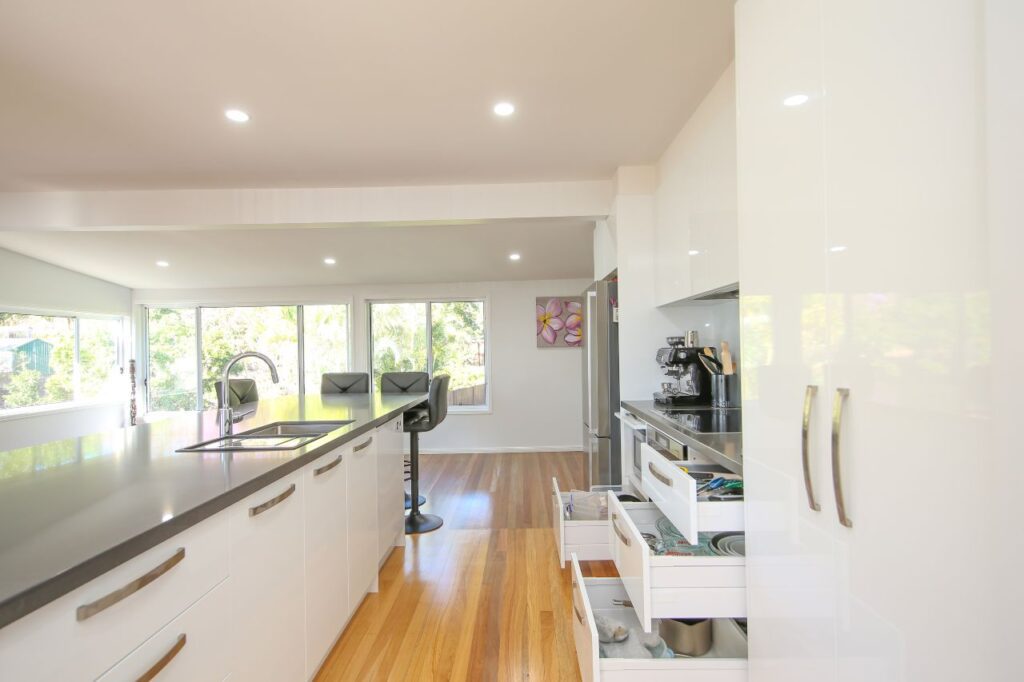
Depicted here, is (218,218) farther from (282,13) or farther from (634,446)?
(634,446)

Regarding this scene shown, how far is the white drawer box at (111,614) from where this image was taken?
0.69 m

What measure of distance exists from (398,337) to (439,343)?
0.53 m

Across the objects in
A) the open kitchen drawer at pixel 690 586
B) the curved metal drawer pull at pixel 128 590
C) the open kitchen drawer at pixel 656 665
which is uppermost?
the curved metal drawer pull at pixel 128 590

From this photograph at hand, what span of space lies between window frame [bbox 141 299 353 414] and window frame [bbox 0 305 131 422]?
0.20 metres

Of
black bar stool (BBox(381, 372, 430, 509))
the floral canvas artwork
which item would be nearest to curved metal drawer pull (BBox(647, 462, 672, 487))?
black bar stool (BBox(381, 372, 430, 509))

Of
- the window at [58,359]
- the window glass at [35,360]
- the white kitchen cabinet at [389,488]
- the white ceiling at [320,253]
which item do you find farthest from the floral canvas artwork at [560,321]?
the window glass at [35,360]

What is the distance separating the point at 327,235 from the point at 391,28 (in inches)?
123

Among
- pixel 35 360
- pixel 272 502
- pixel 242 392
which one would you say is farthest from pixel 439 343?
pixel 272 502

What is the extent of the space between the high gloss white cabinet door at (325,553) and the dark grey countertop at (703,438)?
132cm

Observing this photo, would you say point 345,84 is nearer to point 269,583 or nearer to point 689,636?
point 269,583

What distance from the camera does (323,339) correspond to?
6.26 m

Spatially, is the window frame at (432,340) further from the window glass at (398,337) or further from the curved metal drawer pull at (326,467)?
the curved metal drawer pull at (326,467)

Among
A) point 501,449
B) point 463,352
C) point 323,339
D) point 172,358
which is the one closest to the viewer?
point 501,449

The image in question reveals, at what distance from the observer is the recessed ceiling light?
2242 millimetres
